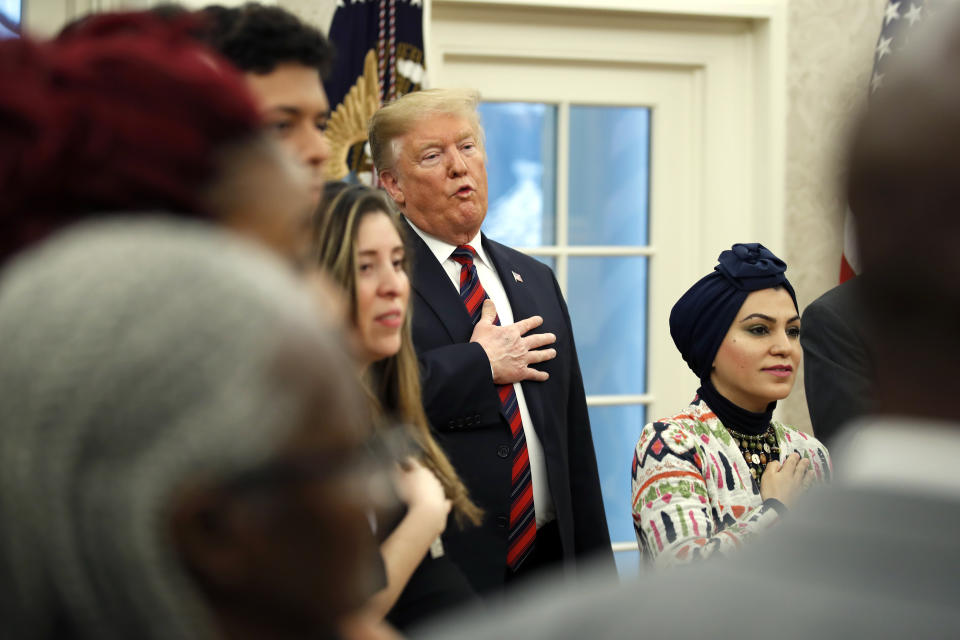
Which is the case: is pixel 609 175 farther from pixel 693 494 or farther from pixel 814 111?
pixel 693 494

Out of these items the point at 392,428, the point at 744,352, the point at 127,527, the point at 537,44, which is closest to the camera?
the point at 127,527

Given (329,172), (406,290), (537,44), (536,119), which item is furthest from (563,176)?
(406,290)

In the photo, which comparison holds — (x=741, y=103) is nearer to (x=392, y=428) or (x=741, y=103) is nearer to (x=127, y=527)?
(x=392, y=428)

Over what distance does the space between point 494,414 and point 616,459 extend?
1.84 meters

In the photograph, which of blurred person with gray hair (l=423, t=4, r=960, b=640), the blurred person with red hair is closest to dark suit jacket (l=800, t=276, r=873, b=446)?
blurred person with gray hair (l=423, t=4, r=960, b=640)

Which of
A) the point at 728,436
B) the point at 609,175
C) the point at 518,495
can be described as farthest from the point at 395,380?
the point at 609,175

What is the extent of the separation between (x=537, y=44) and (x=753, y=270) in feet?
5.72

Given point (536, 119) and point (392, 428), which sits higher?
point (536, 119)

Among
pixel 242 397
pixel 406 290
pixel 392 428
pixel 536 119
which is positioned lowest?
pixel 392 428

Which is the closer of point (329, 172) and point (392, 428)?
point (392, 428)

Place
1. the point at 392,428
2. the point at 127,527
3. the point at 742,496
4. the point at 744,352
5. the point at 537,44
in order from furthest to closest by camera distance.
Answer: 1. the point at 537,44
2. the point at 744,352
3. the point at 742,496
4. the point at 392,428
5. the point at 127,527

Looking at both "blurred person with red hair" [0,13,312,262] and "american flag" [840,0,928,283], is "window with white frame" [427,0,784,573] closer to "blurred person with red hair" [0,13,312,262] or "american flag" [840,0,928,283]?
"american flag" [840,0,928,283]

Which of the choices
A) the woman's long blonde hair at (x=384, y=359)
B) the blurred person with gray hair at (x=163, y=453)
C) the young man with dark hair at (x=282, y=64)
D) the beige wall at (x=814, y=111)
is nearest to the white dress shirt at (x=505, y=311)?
the woman's long blonde hair at (x=384, y=359)

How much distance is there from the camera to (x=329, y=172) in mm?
3023
